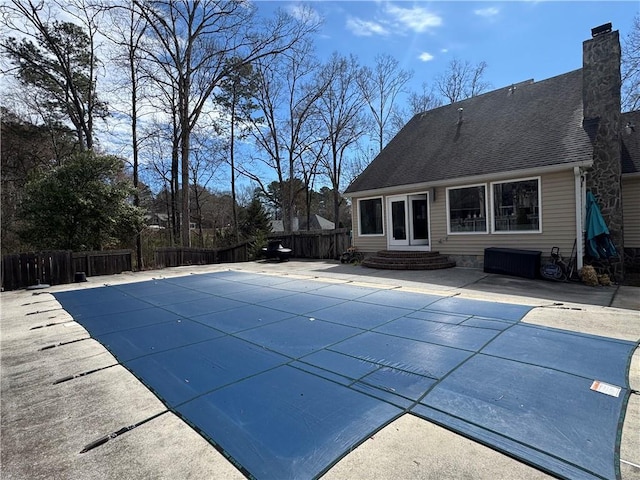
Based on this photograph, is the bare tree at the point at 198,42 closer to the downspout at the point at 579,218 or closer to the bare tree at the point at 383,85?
the bare tree at the point at 383,85

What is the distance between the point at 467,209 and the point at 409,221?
208 cm

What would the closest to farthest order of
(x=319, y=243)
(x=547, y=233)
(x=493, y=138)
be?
(x=547, y=233)
(x=493, y=138)
(x=319, y=243)

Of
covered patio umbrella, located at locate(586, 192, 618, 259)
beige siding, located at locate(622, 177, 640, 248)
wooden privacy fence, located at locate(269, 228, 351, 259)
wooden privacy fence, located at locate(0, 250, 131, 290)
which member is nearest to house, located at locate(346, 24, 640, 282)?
beige siding, located at locate(622, 177, 640, 248)

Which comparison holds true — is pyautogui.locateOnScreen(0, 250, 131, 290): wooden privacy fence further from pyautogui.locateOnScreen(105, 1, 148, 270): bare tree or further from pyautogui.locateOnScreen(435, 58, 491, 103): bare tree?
pyautogui.locateOnScreen(435, 58, 491, 103): bare tree

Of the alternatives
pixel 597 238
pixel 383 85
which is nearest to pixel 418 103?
pixel 383 85

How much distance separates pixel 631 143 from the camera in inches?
392

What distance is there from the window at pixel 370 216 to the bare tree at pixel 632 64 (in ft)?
38.8

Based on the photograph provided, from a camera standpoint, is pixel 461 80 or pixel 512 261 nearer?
pixel 512 261

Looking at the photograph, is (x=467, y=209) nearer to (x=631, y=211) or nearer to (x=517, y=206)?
(x=517, y=206)

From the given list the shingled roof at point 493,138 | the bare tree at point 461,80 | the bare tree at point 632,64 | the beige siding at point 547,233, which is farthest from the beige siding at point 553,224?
the bare tree at point 461,80

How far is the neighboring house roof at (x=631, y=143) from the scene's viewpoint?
906 centimetres

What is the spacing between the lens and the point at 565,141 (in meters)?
8.84

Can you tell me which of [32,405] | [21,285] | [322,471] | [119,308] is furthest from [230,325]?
[21,285]

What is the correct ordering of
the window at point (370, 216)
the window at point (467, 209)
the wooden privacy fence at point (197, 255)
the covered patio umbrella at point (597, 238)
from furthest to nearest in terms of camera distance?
the wooden privacy fence at point (197, 255) < the window at point (370, 216) < the window at point (467, 209) < the covered patio umbrella at point (597, 238)
